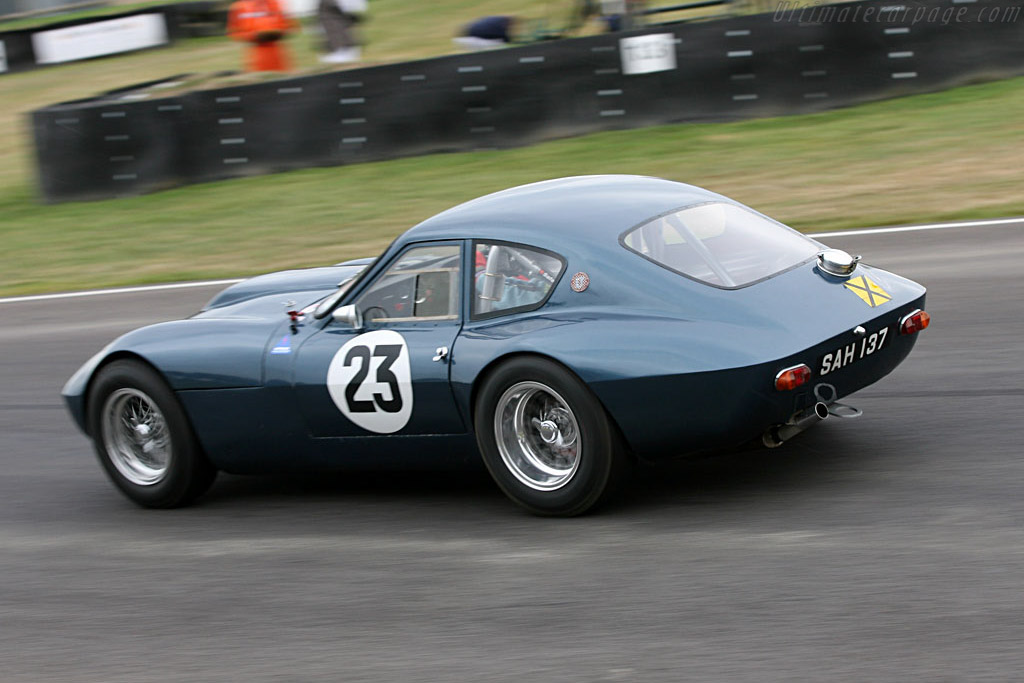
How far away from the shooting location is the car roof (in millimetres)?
5164

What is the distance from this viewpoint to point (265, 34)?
17.5 m

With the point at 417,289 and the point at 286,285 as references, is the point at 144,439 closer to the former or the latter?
the point at 286,285

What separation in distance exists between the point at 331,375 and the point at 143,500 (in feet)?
4.19

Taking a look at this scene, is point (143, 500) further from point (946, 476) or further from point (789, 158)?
point (789, 158)

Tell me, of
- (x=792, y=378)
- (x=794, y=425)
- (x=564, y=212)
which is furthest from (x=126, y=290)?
(x=792, y=378)

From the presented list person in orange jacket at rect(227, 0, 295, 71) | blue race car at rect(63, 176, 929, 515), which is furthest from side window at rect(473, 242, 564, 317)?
person in orange jacket at rect(227, 0, 295, 71)

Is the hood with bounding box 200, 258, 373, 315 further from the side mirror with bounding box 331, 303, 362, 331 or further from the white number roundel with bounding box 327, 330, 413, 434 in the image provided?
the white number roundel with bounding box 327, 330, 413, 434

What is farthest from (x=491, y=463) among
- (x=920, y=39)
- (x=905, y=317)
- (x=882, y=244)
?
(x=920, y=39)

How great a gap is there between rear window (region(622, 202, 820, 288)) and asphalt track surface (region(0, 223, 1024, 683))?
87 cm

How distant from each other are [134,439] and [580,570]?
251cm

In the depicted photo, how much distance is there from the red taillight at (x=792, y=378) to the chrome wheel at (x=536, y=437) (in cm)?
78

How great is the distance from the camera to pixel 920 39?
1399cm

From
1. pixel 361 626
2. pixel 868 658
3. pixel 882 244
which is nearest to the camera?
pixel 868 658

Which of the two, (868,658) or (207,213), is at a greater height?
(207,213)
